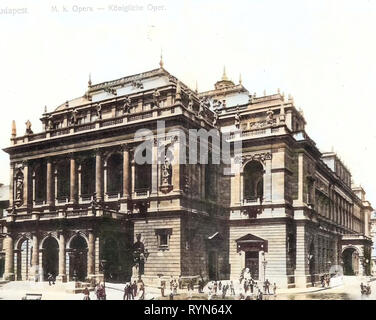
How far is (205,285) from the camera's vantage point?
37.2 meters

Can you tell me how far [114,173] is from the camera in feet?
131

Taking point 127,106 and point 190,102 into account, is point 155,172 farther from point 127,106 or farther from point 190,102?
point 190,102

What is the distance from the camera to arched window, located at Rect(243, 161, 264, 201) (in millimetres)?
43219

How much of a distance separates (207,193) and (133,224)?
6357mm

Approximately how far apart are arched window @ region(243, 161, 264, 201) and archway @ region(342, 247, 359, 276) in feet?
78.5

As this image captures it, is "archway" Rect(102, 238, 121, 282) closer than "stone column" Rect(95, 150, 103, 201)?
Yes

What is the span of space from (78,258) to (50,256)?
9.43 feet

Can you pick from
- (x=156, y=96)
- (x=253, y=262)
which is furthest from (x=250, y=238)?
(x=156, y=96)

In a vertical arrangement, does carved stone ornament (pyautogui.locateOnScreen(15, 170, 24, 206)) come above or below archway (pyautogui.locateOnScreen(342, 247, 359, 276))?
above

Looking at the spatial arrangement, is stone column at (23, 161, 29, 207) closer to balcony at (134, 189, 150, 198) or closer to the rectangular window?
balcony at (134, 189, 150, 198)

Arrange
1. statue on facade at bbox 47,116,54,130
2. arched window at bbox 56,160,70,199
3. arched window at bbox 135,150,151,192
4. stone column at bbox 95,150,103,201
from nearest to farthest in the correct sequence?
1. arched window at bbox 135,150,151,192
2. stone column at bbox 95,150,103,201
3. arched window at bbox 56,160,70,199
4. statue on facade at bbox 47,116,54,130

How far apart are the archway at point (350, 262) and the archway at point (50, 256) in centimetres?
3760

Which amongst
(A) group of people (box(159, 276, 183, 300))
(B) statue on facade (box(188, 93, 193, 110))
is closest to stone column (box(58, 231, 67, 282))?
(A) group of people (box(159, 276, 183, 300))

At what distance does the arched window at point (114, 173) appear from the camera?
3962 centimetres
